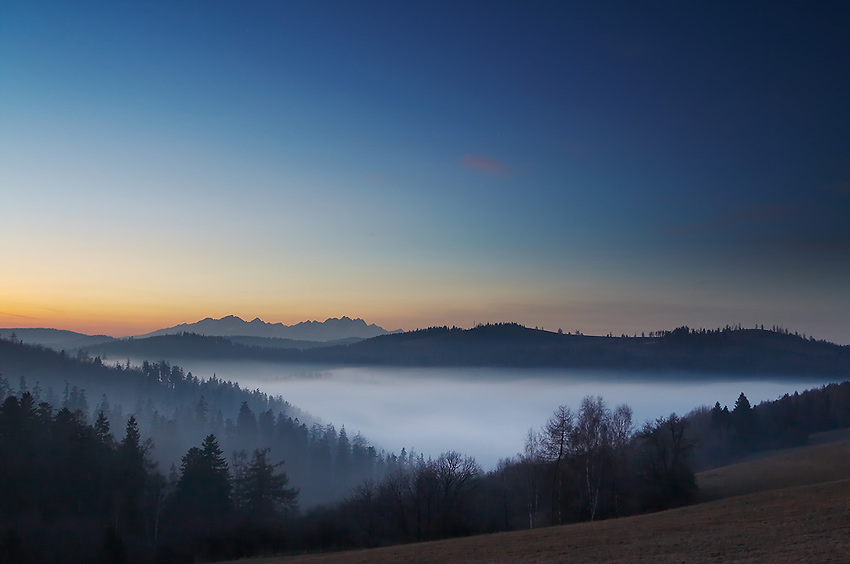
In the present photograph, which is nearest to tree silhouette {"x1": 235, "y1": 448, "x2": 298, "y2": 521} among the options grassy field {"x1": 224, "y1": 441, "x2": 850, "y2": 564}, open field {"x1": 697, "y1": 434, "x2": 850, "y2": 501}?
grassy field {"x1": 224, "y1": 441, "x2": 850, "y2": 564}

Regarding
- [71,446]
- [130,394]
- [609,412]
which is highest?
[609,412]

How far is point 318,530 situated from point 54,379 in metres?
191

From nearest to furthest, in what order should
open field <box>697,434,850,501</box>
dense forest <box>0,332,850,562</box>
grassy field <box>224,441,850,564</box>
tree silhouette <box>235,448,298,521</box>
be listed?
grassy field <box>224,441,850,564</box>, dense forest <box>0,332,850,562</box>, open field <box>697,434,850,501</box>, tree silhouette <box>235,448,298,521</box>

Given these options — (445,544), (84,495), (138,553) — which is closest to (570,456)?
(445,544)

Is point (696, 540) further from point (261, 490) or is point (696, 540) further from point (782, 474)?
point (261, 490)

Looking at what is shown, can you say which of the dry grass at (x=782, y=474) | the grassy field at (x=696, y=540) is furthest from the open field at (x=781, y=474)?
the grassy field at (x=696, y=540)

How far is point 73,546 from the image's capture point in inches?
1777

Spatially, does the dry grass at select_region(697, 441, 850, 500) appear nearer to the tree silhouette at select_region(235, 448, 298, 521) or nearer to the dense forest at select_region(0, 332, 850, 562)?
the dense forest at select_region(0, 332, 850, 562)

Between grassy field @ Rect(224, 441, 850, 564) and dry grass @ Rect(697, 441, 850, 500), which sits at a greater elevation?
grassy field @ Rect(224, 441, 850, 564)

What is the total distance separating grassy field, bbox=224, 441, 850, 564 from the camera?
67.9 ft

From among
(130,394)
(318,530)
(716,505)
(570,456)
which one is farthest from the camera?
(130,394)

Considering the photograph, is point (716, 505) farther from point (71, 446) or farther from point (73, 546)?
point (71, 446)

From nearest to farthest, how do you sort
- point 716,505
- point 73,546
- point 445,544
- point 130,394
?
1. point 445,544
2. point 716,505
3. point 73,546
4. point 130,394

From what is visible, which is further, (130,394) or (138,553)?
(130,394)
